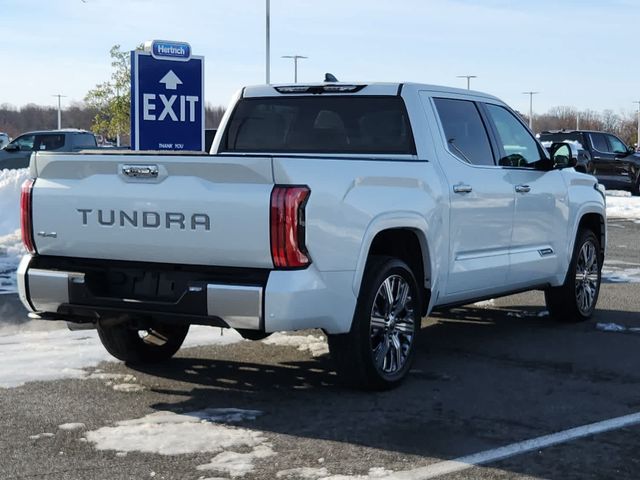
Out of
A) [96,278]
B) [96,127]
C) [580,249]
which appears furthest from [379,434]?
[96,127]

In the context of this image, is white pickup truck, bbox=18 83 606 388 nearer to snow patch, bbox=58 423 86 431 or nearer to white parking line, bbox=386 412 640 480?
snow patch, bbox=58 423 86 431

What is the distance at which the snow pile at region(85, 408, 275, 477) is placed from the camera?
16.0ft

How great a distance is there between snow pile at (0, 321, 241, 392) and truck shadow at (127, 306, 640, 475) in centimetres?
37

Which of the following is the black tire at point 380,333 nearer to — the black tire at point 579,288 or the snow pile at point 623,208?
the black tire at point 579,288

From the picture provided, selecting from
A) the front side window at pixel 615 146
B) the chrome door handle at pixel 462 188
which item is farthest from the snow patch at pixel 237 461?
the front side window at pixel 615 146

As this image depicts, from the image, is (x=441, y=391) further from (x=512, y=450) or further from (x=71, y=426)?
(x=71, y=426)

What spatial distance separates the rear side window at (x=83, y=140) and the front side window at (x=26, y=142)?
1.35 meters

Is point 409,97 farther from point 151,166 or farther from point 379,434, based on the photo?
point 379,434

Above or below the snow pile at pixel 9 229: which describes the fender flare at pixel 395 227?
above

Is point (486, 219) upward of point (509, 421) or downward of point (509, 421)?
upward

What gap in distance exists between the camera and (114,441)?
16.9 feet

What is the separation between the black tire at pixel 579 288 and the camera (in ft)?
28.7

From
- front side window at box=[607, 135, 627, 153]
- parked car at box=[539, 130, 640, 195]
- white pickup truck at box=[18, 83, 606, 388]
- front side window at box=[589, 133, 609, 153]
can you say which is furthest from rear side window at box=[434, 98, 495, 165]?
front side window at box=[607, 135, 627, 153]

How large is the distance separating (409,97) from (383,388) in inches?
81.6
